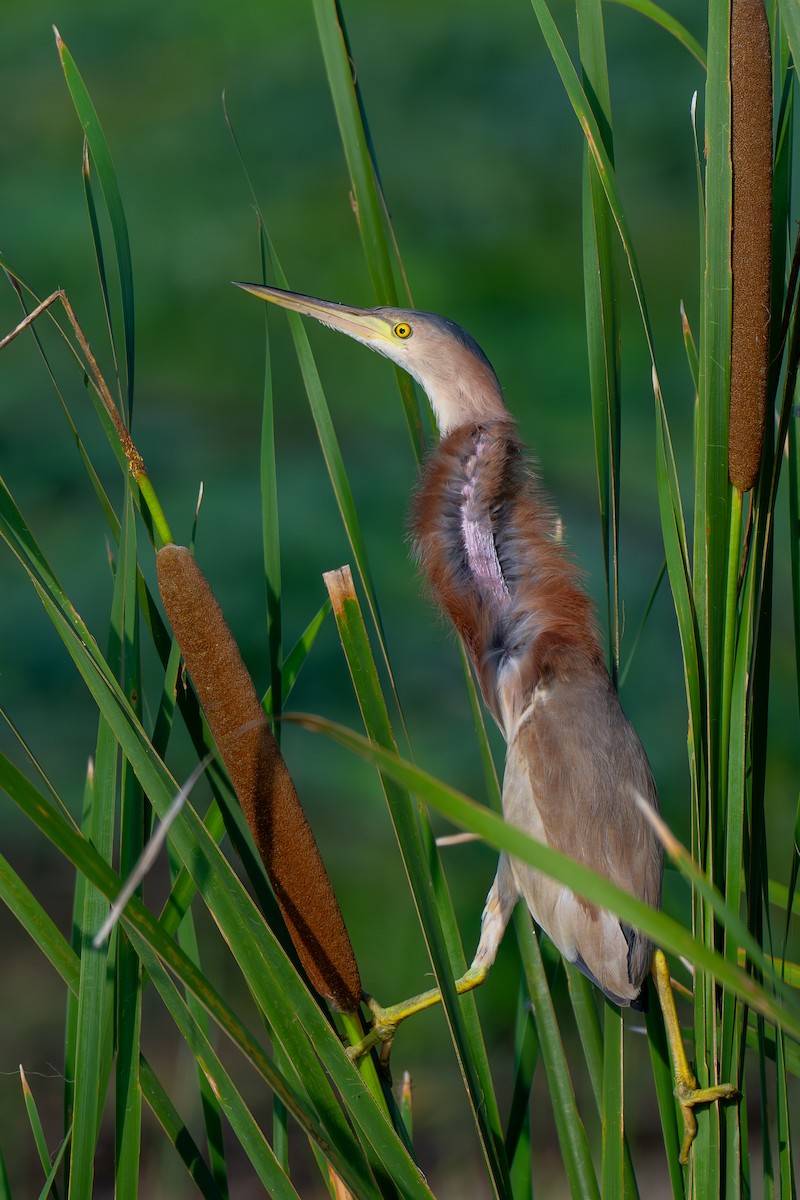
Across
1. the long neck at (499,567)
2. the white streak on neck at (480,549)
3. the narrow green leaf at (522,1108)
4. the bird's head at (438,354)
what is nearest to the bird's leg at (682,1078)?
the narrow green leaf at (522,1108)

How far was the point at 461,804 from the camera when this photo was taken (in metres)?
0.45

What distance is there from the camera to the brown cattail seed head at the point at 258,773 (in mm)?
713

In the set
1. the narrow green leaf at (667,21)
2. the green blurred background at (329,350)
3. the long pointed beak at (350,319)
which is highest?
the narrow green leaf at (667,21)

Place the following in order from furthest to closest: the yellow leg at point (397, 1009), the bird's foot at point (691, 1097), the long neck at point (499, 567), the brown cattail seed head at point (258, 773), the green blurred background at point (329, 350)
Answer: the green blurred background at point (329, 350) → the long neck at point (499, 567) → the yellow leg at point (397, 1009) → the bird's foot at point (691, 1097) → the brown cattail seed head at point (258, 773)

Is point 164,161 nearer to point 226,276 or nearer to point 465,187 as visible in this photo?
point 226,276

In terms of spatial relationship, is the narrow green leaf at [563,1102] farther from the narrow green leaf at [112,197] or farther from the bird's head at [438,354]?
the bird's head at [438,354]

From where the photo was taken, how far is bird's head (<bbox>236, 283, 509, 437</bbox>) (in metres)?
1.44

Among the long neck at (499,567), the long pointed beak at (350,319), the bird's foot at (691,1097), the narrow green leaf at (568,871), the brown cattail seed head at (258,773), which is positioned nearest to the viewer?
the narrow green leaf at (568,871)

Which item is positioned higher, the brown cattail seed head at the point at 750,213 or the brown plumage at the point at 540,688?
the brown cattail seed head at the point at 750,213

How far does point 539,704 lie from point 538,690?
17 mm

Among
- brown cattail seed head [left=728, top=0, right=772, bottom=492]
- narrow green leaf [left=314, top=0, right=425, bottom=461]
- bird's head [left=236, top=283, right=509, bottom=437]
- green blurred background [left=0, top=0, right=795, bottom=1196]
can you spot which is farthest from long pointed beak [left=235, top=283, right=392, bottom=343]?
green blurred background [left=0, top=0, right=795, bottom=1196]

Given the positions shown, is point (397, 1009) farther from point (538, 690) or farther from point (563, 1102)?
point (538, 690)

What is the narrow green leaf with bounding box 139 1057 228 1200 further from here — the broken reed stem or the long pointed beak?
the long pointed beak

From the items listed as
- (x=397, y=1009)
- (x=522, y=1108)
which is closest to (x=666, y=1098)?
(x=522, y=1108)
